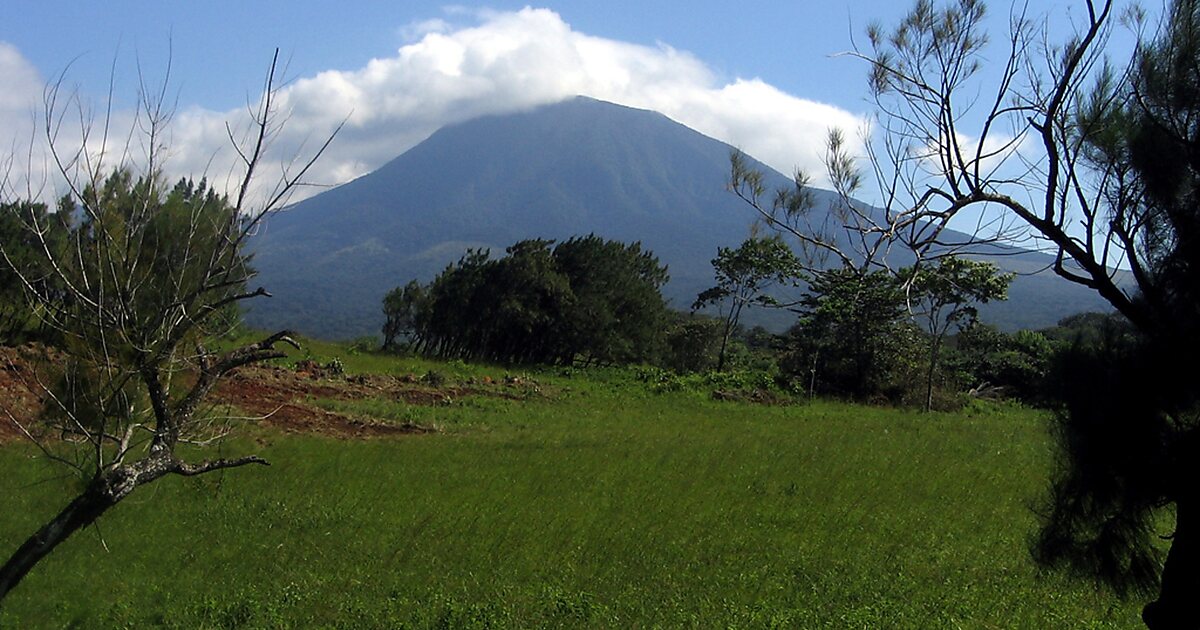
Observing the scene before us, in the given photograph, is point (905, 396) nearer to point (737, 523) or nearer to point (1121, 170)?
point (737, 523)

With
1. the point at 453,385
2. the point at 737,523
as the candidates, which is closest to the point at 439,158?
the point at 453,385

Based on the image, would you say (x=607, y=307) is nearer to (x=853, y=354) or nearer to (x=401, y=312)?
(x=401, y=312)

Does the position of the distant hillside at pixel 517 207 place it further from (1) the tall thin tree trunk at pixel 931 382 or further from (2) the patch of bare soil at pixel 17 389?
(2) the patch of bare soil at pixel 17 389

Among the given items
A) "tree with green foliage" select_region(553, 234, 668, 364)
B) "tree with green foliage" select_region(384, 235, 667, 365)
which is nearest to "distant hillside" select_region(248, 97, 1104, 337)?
"tree with green foliage" select_region(384, 235, 667, 365)

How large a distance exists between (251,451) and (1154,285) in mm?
11376

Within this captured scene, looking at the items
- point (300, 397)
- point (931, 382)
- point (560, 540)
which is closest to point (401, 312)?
point (300, 397)

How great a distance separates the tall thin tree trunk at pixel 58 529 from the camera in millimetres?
A: 4367

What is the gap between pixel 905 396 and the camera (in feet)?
81.6

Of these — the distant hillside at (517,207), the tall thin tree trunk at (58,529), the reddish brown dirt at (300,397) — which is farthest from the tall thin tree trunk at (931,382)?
the distant hillside at (517,207)

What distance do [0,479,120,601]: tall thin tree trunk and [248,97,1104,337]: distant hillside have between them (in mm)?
83415

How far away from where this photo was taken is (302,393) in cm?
1767

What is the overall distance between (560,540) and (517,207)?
141m

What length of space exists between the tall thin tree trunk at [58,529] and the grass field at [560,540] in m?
1.55

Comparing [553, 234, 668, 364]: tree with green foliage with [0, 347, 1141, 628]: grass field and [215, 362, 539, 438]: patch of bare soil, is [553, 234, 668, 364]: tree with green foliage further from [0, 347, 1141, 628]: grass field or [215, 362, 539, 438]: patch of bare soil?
[0, 347, 1141, 628]: grass field
